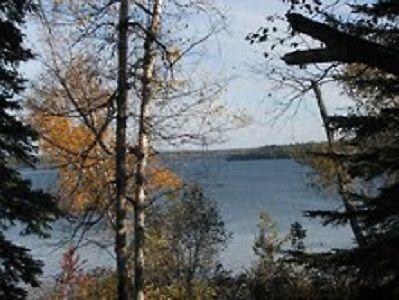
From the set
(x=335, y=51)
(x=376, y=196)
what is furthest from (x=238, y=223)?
(x=335, y=51)

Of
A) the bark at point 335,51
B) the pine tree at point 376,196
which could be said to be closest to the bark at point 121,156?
the pine tree at point 376,196

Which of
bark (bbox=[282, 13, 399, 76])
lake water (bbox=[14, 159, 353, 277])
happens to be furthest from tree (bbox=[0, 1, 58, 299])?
bark (bbox=[282, 13, 399, 76])

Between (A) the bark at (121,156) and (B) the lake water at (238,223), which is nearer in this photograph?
(A) the bark at (121,156)

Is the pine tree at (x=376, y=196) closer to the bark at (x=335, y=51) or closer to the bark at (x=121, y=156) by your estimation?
the bark at (x=335, y=51)

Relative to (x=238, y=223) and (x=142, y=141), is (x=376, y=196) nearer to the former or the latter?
(x=142, y=141)

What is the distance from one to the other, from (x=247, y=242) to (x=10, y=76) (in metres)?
39.9

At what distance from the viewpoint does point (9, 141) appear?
12445 millimetres

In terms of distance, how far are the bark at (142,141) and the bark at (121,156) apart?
0.52 m

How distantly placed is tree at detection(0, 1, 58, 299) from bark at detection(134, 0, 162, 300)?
1.45 meters

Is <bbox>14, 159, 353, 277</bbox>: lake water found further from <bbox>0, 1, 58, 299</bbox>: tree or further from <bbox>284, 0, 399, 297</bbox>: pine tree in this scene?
<bbox>284, 0, 399, 297</bbox>: pine tree

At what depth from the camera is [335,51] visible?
14.7 ft

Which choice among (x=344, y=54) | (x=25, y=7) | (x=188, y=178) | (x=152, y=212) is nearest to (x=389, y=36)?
(x=344, y=54)

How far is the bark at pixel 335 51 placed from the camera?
4.44 meters

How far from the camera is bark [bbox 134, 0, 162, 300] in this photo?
11.2 m
